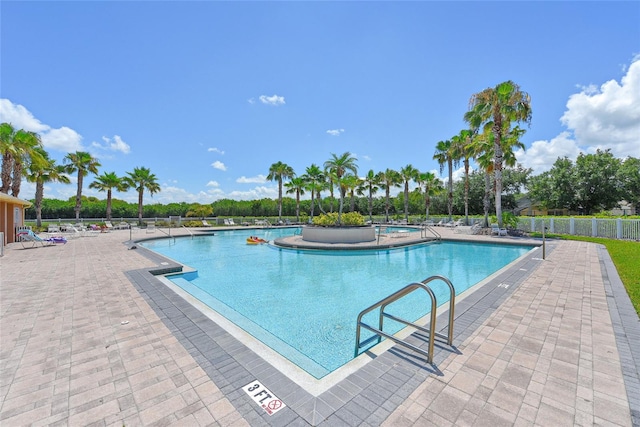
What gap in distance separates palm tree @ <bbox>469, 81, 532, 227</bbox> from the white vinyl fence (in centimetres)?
373

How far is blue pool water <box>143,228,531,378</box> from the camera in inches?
169

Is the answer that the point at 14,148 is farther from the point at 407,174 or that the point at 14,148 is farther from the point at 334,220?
the point at 407,174

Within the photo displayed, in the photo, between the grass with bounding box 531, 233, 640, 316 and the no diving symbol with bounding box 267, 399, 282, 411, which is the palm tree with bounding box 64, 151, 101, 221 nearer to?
the no diving symbol with bounding box 267, 399, 282, 411

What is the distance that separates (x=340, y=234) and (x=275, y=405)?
40.0 ft

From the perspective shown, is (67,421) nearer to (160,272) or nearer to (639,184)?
(160,272)

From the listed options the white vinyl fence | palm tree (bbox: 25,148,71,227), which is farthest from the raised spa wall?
palm tree (bbox: 25,148,71,227)

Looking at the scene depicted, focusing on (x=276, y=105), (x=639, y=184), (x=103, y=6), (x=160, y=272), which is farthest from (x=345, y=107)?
(x=639, y=184)

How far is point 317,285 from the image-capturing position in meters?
7.36

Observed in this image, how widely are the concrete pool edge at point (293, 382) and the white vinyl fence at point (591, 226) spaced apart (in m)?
12.0

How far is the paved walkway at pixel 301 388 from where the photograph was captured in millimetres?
2125

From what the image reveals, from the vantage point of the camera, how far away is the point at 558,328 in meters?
3.73

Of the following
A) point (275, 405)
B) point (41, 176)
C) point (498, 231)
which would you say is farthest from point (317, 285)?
point (41, 176)

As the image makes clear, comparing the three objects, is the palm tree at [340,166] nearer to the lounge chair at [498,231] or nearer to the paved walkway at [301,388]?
the lounge chair at [498,231]

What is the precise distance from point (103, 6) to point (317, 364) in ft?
42.5
